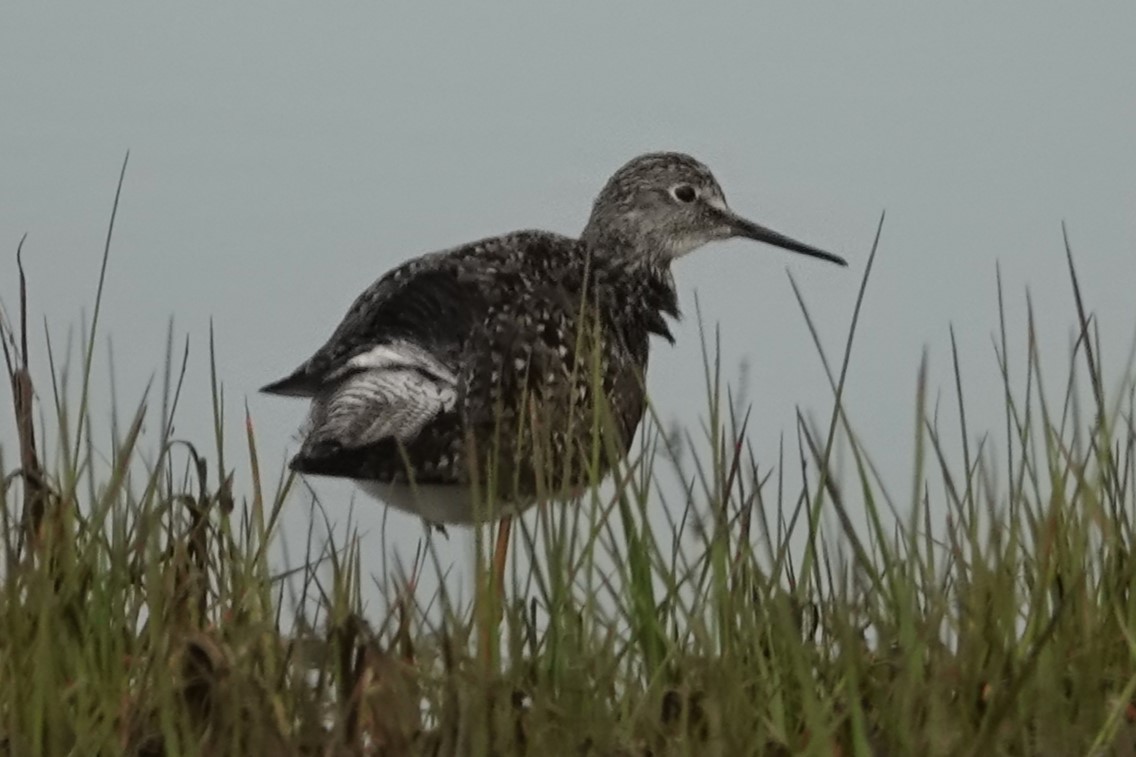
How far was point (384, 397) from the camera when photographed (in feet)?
16.6

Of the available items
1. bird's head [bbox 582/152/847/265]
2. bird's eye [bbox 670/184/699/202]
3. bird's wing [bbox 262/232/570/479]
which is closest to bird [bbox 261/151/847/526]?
bird's wing [bbox 262/232/570/479]

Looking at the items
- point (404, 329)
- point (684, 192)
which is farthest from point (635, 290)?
point (404, 329)

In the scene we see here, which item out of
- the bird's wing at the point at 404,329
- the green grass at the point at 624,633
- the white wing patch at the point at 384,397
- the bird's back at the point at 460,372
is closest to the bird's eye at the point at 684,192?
the bird's back at the point at 460,372

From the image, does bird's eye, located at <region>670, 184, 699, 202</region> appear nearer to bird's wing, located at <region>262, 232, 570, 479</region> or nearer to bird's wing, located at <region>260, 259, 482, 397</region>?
bird's wing, located at <region>262, 232, 570, 479</region>

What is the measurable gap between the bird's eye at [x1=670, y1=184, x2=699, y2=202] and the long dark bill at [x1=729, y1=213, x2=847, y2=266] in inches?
8.0

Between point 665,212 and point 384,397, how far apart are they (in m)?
2.07

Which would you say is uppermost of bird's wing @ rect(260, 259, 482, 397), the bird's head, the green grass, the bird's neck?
the bird's head

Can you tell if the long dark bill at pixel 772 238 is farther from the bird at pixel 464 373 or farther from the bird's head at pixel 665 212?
the bird at pixel 464 373

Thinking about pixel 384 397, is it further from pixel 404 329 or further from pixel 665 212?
pixel 665 212

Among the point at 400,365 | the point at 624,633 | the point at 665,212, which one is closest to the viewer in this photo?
the point at 624,633

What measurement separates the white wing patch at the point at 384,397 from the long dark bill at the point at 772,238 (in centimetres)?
209

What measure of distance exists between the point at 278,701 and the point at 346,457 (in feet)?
7.51

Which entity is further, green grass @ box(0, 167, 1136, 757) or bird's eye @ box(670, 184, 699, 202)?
bird's eye @ box(670, 184, 699, 202)

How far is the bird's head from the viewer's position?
6.79 metres
